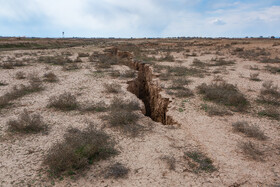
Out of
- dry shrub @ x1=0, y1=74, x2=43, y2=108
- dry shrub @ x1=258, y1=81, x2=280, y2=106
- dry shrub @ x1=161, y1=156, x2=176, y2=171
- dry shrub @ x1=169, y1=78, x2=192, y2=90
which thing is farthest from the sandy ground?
dry shrub @ x1=169, y1=78, x2=192, y2=90

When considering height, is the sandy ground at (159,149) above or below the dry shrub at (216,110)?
below

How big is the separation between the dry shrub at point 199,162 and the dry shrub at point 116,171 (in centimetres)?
136

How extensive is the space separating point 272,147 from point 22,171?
216 inches

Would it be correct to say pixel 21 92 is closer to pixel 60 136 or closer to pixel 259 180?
pixel 60 136

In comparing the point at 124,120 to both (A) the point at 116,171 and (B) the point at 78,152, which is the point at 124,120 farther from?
(A) the point at 116,171

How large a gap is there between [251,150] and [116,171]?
3.01 m

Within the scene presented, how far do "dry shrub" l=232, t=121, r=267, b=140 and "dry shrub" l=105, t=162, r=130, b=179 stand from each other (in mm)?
3315

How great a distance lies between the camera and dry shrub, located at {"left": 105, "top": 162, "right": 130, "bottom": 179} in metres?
3.52

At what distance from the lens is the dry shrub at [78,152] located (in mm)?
3562

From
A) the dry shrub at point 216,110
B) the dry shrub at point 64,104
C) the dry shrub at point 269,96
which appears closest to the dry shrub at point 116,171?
the dry shrub at point 64,104

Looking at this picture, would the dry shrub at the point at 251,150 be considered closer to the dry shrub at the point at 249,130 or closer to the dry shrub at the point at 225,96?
the dry shrub at the point at 249,130

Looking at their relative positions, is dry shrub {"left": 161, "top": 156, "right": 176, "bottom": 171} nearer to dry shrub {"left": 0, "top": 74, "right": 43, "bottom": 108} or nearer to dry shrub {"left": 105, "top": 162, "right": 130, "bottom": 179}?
dry shrub {"left": 105, "top": 162, "right": 130, "bottom": 179}

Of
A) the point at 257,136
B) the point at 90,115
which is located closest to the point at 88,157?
the point at 90,115

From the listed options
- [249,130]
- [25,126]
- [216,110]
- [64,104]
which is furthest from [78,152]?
[216,110]
